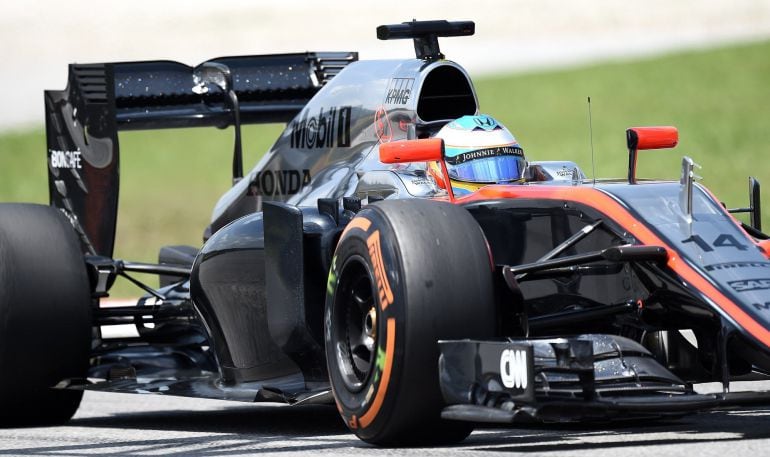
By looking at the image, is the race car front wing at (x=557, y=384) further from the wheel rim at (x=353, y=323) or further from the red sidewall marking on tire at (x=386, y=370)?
the wheel rim at (x=353, y=323)

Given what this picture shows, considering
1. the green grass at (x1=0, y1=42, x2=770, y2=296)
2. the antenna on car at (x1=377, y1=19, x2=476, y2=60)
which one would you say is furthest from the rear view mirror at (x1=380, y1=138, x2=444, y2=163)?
the green grass at (x1=0, y1=42, x2=770, y2=296)

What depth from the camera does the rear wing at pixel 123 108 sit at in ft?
37.5

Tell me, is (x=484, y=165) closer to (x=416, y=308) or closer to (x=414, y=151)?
(x=414, y=151)

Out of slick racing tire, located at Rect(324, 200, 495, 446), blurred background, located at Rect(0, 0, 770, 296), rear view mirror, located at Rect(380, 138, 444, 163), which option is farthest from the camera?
blurred background, located at Rect(0, 0, 770, 296)

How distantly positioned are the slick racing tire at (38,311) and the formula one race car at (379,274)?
13 millimetres

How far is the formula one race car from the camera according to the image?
7.16m

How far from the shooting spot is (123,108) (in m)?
11.9

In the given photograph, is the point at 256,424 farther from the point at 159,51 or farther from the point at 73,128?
the point at 159,51

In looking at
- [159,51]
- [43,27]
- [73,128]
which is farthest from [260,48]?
[73,128]

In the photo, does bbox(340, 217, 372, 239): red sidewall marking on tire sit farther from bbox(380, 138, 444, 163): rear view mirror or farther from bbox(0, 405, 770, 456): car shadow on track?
bbox(0, 405, 770, 456): car shadow on track

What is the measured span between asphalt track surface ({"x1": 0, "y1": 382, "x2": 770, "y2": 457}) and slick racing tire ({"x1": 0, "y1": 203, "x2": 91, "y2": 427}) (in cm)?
→ 26

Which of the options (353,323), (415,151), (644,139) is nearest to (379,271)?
(353,323)

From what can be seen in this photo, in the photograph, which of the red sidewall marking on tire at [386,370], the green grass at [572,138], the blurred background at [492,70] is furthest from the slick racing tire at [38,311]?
the green grass at [572,138]

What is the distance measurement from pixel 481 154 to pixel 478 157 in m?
0.03
